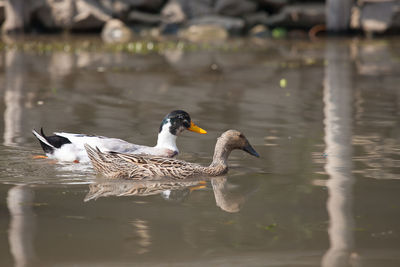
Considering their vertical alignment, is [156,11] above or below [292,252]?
above

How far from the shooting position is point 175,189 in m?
7.64

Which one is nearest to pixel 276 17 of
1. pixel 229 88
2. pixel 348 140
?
pixel 229 88

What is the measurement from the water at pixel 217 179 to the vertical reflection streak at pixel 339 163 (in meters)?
0.02

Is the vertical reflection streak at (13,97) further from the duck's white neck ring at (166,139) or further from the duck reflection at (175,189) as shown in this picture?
the duck reflection at (175,189)

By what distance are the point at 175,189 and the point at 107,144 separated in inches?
53.3

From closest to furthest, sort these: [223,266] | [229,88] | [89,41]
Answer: [223,266]
[229,88]
[89,41]

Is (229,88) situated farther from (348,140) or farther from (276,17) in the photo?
(276,17)

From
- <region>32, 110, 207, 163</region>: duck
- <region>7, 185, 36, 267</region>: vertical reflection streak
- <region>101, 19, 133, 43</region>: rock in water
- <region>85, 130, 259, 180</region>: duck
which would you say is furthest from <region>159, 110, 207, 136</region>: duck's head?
<region>101, 19, 133, 43</region>: rock in water

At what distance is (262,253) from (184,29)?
25.6m

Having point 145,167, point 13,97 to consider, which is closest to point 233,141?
point 145,167

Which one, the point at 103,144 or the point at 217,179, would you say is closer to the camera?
the point at 217,179

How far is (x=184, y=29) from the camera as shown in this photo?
30.8 meters

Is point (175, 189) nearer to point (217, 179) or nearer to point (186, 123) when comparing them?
point (217, 179)

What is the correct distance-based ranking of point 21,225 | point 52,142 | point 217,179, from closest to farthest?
point 21,225 → point 217,179 → point 52,142
